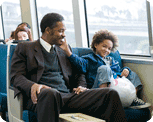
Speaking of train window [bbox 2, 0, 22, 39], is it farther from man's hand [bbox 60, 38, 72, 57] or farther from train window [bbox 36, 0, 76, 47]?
man's hand [bbox 60, 38, 72, 57]

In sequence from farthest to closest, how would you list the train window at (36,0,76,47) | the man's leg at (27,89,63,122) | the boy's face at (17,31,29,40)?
the train window at (36,0,76,47) → the boy's face at (17,31,29,40) → the man's leg at (27,89,63,122)

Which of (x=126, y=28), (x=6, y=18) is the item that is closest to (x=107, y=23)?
(x=126, y=28)

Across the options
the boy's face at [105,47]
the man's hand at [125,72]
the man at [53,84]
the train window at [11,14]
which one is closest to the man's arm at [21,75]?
the man at [53,84]

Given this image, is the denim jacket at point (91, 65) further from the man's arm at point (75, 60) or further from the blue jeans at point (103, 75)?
the blue jeans at point (103, 75)

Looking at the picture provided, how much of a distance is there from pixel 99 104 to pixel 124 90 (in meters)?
0.37

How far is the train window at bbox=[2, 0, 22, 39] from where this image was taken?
587cm

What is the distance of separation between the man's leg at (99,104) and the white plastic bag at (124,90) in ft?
0.94

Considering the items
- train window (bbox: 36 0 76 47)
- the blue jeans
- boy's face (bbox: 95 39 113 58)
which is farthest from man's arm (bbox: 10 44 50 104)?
train window (bbox: 36 0 76 47)

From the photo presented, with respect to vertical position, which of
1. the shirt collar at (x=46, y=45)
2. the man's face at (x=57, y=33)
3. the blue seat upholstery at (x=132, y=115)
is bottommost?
the blue seat upholstery at (x=132, y=115)

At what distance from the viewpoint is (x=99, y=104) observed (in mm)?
2104

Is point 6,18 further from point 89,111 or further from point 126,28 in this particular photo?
point 89,111

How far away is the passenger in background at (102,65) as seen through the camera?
238 centimetres

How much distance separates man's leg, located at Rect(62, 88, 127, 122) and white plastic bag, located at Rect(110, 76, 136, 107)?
Result: 29 centimetres

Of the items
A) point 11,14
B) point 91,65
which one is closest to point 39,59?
point 91,65
